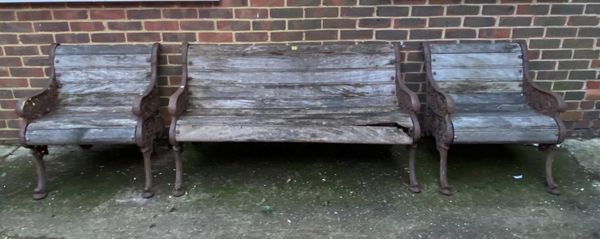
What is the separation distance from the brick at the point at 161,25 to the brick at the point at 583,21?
3028mm

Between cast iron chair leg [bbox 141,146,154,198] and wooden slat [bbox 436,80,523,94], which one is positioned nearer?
cast iron chair leg [bbox 141,146,154,198]

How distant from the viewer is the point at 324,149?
147 inches

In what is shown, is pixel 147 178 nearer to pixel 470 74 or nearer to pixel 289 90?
pixel 289 90

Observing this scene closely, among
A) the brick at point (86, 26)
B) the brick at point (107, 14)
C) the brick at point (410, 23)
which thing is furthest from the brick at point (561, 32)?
the brick at point (86, 26)

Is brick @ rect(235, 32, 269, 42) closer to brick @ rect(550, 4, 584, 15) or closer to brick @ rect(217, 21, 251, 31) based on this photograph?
brick @ rect(217, 21, 251, 31)

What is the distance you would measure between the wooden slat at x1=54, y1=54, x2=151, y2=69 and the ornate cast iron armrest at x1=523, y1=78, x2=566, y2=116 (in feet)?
9.33

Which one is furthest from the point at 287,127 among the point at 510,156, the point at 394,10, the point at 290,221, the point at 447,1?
the point at 510,156

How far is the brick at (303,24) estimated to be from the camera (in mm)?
3482

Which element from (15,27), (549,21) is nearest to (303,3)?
(549,21)

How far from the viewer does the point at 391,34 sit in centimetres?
353

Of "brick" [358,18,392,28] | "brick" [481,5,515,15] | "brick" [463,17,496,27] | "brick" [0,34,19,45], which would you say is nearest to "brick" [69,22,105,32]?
"brick" [0,34,19,45]

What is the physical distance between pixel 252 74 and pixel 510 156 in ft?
6.92

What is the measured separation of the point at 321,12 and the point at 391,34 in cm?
57

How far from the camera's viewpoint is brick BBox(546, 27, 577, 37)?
3525 millimetres
